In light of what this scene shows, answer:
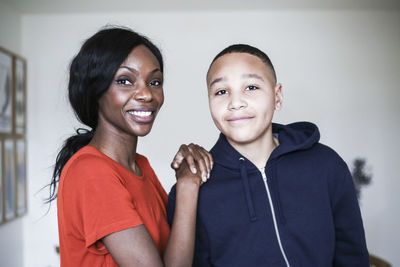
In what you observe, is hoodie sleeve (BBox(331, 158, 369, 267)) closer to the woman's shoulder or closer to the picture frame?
the woman's shoulder

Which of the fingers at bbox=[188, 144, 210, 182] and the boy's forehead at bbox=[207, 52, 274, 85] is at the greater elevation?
the boy's forehead at bbox=[207, 52, 274, 85]

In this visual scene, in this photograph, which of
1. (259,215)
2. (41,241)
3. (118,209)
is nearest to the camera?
(118,209)

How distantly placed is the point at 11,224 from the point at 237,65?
2770mm

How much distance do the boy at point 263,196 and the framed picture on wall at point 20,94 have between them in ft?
8.14

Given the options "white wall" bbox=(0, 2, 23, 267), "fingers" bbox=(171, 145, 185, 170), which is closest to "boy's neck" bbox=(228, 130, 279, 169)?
"fingers" bbox=(171, 145, 185, 170)

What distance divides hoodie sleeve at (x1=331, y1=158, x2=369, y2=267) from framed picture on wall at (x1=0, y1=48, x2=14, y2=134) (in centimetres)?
267

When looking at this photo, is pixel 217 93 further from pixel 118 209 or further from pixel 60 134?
pixel 60 134

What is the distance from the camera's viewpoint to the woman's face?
1.10 metres

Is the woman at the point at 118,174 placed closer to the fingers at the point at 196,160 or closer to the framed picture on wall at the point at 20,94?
the fingers at the point at 196,160

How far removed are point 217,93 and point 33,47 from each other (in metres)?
2.77

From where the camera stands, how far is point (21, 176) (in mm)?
3104

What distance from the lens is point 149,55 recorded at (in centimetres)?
117

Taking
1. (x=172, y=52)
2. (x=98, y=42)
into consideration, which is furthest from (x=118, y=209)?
(x=172, y=52)

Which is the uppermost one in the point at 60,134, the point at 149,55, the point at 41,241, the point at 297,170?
the point at 149,55
